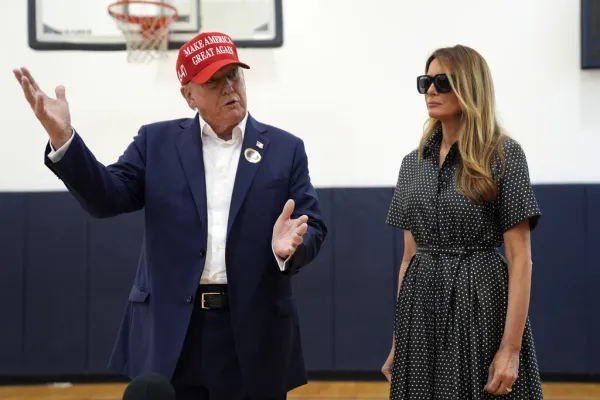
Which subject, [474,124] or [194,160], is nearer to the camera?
[474,124]

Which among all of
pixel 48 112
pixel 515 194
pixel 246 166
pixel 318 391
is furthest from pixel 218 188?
pixel 318 391

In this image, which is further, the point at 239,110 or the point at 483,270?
the point at 239,110

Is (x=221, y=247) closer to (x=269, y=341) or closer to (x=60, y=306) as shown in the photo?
(x=269, y=341)

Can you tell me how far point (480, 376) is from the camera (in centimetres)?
194

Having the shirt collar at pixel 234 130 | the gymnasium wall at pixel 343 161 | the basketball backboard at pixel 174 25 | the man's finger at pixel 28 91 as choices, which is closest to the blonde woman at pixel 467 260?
the shirt collar at pixel 234 130

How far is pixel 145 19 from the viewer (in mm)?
5043

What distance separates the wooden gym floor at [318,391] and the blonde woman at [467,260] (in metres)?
2.62

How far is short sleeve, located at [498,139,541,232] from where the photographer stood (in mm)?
1940

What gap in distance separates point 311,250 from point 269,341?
0.32 meters

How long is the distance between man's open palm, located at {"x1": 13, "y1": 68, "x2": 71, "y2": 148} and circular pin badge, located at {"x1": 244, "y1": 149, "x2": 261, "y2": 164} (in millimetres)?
552

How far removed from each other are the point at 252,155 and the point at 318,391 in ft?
9.91

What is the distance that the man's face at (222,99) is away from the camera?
220cm

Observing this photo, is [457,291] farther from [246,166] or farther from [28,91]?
[28,91]

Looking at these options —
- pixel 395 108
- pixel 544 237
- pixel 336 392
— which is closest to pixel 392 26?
pixel 395 108
